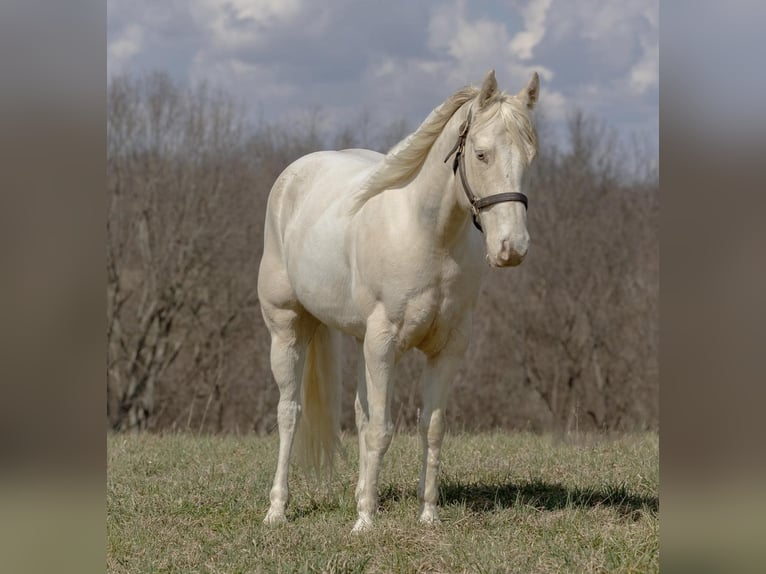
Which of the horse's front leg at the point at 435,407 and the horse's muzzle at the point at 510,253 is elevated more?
the horse's muzzle at the point at 510,253

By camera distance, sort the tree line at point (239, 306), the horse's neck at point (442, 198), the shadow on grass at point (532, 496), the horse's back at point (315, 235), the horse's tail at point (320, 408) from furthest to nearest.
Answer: the tree line at point (239, 306), the horse's tail at point (320, 408), the horse's back at point (315, 235), the shadow on grass at point (532, 496), the horse's neck at point (442, 198)

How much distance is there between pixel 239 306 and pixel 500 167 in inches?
857

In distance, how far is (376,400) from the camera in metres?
4.57

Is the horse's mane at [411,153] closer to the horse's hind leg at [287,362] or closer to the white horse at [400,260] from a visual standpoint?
the white horse at [400,260]

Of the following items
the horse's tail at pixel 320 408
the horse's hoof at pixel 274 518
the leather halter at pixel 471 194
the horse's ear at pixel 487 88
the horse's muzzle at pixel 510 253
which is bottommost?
the horse's hoof at pixel 274 518

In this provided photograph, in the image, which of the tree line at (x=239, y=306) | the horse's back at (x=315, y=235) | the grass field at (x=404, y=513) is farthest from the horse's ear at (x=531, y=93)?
A: the tree line at (x=239, y=306)

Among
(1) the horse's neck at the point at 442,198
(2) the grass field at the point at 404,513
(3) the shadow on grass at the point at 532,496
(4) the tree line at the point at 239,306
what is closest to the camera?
(2) the grass field at the point at 404,513

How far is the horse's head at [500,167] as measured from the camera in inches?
149

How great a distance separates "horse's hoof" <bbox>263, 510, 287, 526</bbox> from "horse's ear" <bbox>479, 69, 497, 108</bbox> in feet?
8.53

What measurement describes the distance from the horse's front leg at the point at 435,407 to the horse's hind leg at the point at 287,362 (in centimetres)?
107

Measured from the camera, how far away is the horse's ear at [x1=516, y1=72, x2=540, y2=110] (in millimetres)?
4109

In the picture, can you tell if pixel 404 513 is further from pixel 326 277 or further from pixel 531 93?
pixel 531 93

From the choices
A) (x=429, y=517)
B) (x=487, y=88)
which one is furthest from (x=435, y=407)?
(x=487, y=88)

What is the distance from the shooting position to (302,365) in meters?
5.61
